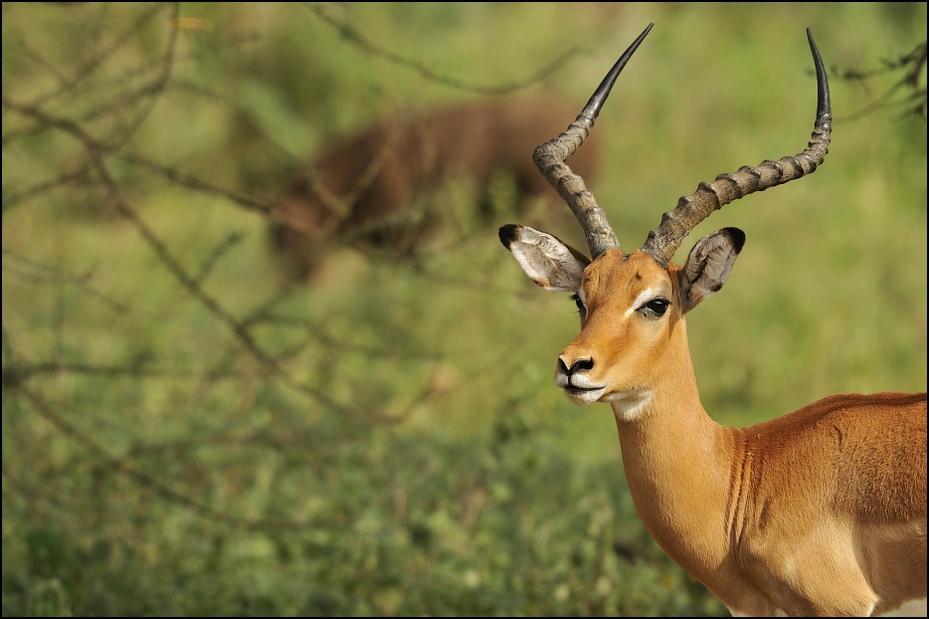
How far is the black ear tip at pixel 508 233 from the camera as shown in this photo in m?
3.89

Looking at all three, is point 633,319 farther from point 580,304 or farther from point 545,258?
point 545,258

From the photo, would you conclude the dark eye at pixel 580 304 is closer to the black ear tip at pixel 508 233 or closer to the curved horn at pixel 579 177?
the curved horn at pixel 579 177

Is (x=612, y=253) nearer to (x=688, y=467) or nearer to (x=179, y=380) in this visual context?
(x=688, y=467)

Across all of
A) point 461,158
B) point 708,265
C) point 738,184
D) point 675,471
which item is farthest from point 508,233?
point 461,158

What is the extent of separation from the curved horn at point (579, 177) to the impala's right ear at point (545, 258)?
0.33 feet

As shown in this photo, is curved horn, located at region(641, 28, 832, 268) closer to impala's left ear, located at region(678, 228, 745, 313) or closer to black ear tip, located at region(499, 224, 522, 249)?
impala's left ear, located at region(678, 228, 745, 313)

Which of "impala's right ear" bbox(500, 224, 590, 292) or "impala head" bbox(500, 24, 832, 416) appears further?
"impala's right ear" bbox(500, 224, 590, 292)

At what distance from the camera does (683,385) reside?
147 inches

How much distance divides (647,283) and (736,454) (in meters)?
0.73

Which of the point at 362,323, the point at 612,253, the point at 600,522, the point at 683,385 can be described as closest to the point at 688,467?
the point at 683,385

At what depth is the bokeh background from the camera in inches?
221

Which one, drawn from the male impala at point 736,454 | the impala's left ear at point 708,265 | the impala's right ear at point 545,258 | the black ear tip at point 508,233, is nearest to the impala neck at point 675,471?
the male impala at point 736,454

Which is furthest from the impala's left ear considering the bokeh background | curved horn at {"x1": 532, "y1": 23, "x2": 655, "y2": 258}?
the bokeh background

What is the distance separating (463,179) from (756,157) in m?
2.90
